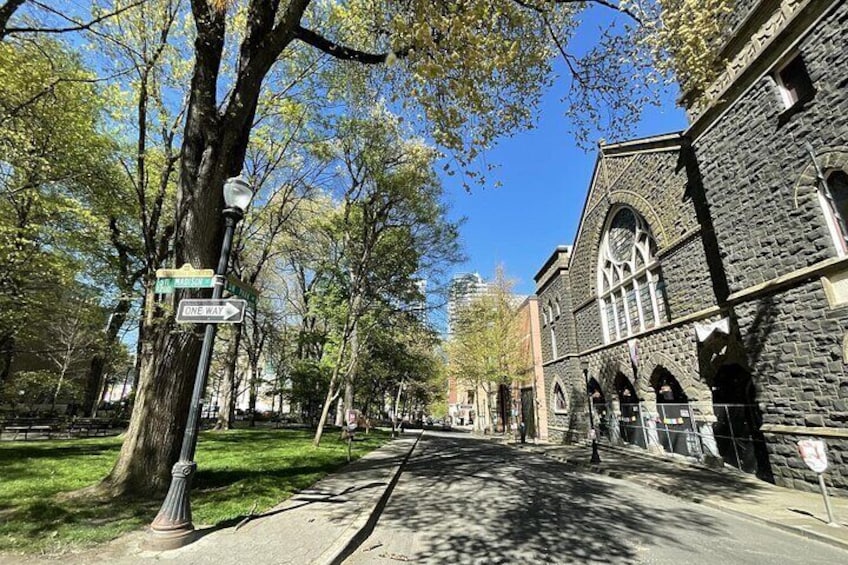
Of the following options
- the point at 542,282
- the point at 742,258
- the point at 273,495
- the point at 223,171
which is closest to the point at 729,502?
the point at 742,258

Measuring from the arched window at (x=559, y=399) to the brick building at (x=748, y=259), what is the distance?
5503mm

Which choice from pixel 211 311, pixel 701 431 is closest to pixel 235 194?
pixel 211 311

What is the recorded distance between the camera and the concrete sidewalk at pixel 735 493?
6660mm

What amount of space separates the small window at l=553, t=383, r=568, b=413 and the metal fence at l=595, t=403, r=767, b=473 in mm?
6452

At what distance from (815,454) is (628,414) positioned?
12048 millimetres

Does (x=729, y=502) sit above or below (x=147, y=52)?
below

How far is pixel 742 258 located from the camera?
11.2 meters

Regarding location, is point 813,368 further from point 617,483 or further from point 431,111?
point 431,111

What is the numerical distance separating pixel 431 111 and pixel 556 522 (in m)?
7.27

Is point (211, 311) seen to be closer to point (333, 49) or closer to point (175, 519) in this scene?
point (175, 519)

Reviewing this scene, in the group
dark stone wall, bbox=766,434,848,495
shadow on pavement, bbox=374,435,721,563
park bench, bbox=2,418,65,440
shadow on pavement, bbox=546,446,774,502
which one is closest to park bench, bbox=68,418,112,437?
park bench, bbox=2,418,65,440

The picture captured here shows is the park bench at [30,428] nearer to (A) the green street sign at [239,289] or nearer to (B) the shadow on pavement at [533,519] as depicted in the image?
(B) the shadow on pavement at [533,519]

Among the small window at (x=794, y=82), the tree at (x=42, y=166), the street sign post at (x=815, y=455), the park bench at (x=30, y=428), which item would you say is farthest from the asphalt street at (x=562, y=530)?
the park bench at (x=30, y=428)

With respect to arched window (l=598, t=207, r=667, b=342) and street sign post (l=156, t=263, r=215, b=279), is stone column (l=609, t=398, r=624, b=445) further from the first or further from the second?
street sign post (l=156, t=263, r=215, b=279)
